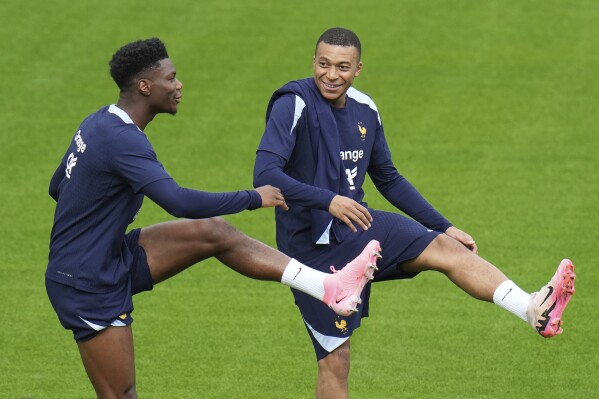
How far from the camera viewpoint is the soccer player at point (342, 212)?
714 centimetres

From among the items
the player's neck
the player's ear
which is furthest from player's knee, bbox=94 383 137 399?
the player's ear

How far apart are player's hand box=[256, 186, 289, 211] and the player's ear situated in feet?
2.63

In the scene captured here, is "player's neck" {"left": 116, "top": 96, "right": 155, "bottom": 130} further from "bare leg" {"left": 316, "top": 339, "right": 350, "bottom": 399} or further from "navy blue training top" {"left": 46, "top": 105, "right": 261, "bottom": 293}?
"bare leg" {"left": 316, "top": 339, "right": 350, "bottom": 399}

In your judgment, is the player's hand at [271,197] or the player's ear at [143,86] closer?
the player's hand at [271,197]

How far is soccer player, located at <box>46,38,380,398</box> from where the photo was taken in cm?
682

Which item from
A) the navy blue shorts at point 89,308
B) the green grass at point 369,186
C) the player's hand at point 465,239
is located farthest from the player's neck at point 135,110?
the green grass at point 369,186

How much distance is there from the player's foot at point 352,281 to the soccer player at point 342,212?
0.52 feet

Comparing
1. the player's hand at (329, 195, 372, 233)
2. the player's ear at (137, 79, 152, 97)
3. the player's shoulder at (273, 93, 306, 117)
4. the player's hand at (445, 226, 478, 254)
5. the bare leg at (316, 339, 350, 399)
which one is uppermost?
the player's ear at (137, 79, 152, 97)

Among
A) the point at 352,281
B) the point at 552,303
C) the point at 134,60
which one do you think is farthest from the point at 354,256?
the point at 134,60

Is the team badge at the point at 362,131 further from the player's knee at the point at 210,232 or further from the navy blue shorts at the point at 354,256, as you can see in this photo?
the player's knee at the point at 210,232

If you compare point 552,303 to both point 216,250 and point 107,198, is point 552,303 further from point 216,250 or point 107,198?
point 107,198

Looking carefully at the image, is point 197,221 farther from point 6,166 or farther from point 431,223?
point 6,166

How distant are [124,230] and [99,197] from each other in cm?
28

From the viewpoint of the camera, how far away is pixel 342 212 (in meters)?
7.04
